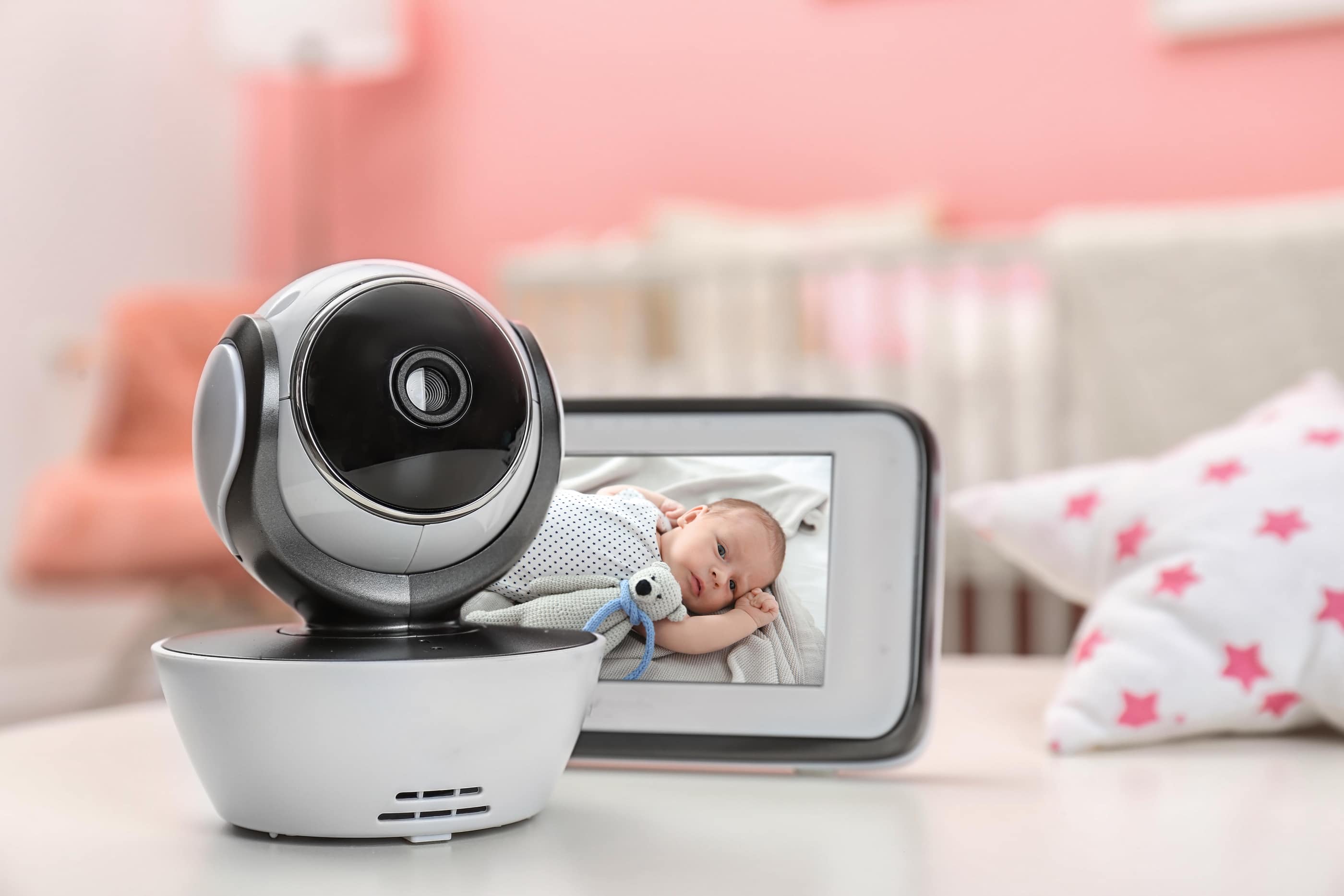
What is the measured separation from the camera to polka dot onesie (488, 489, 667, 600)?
0.47 m

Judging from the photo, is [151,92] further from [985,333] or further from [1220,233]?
[1220,233]

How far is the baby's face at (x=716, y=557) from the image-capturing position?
462mm

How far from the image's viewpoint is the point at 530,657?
0.38 meters

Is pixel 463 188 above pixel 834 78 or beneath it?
beneath

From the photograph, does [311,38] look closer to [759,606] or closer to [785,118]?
[785,118]

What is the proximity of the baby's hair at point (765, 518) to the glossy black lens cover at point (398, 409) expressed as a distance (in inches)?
4.6

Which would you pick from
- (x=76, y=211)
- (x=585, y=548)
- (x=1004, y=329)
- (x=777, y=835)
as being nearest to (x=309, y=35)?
(x=76, y=211)

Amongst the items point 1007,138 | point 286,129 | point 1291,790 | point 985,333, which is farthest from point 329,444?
point 286,129

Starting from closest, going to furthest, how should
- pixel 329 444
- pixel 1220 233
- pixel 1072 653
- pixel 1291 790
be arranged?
1. pixel 329 444
2. pixel 1291 790
3. pixel 1072 653
4. pixel 1220 233

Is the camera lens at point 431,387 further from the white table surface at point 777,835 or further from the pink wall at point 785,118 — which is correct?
the pink wall at point 785,118

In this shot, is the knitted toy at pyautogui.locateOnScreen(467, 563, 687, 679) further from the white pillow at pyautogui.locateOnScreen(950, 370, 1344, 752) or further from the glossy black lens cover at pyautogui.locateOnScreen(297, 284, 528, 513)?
the white pillow at pyautogui.locateOnScreen(950, 370, 1344, 752)

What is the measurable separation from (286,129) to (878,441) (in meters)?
2.75

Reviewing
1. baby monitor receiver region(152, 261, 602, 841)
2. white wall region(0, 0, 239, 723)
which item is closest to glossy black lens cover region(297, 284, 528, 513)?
baby monitor receiver region(152, 261, 602, 841)

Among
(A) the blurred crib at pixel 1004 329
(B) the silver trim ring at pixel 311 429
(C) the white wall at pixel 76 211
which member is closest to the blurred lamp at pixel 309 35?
(C) the white wall at pixel 76 211
